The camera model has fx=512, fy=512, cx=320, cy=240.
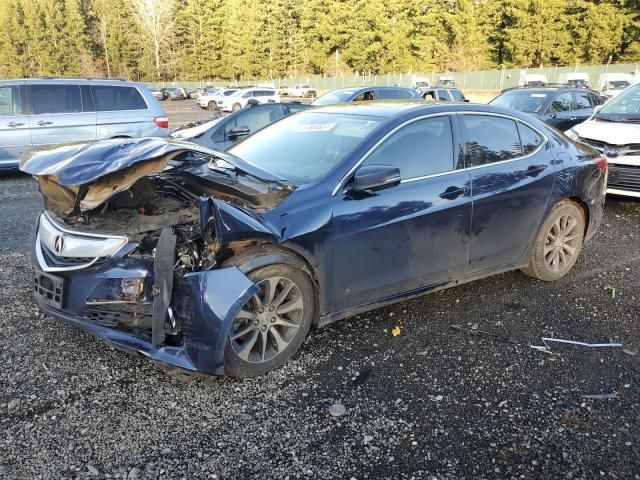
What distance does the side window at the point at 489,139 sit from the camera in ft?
13.1

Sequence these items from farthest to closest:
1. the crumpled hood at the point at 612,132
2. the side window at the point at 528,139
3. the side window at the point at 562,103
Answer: the side window at the point at 562,103
the crumpled hood at the point at 612,132
the side window at the point at 528,139

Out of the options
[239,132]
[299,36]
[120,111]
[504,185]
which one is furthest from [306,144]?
[299,36]

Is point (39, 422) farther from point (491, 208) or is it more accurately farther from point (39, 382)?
point (491, 208)

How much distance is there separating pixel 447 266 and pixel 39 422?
2824 millimetres

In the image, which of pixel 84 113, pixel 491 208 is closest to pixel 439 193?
pixel 491 208

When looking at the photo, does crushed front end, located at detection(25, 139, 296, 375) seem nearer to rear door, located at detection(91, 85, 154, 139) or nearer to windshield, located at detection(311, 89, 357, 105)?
rear door, located at detection(91, 85, 154, 139)

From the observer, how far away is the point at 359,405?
2926 mm

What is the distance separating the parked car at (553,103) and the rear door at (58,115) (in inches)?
326

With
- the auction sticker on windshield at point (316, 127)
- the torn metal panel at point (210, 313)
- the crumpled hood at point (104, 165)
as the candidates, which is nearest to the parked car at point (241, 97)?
the auction sticker on windshield at point (316, 127)

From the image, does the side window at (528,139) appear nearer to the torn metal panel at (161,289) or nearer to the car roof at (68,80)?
the torn metal panel at (161,289)

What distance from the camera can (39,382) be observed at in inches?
121

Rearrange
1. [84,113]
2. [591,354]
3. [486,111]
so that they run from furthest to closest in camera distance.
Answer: [84,113], [486,111], [591,354]

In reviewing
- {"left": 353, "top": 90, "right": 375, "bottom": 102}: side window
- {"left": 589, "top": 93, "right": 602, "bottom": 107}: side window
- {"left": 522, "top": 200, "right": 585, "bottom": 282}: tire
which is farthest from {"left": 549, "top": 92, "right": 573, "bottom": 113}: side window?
{"left": 522, "top": 200, "right": 585, "bottom": 282}: tire

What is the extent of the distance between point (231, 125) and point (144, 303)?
23.0 feet
